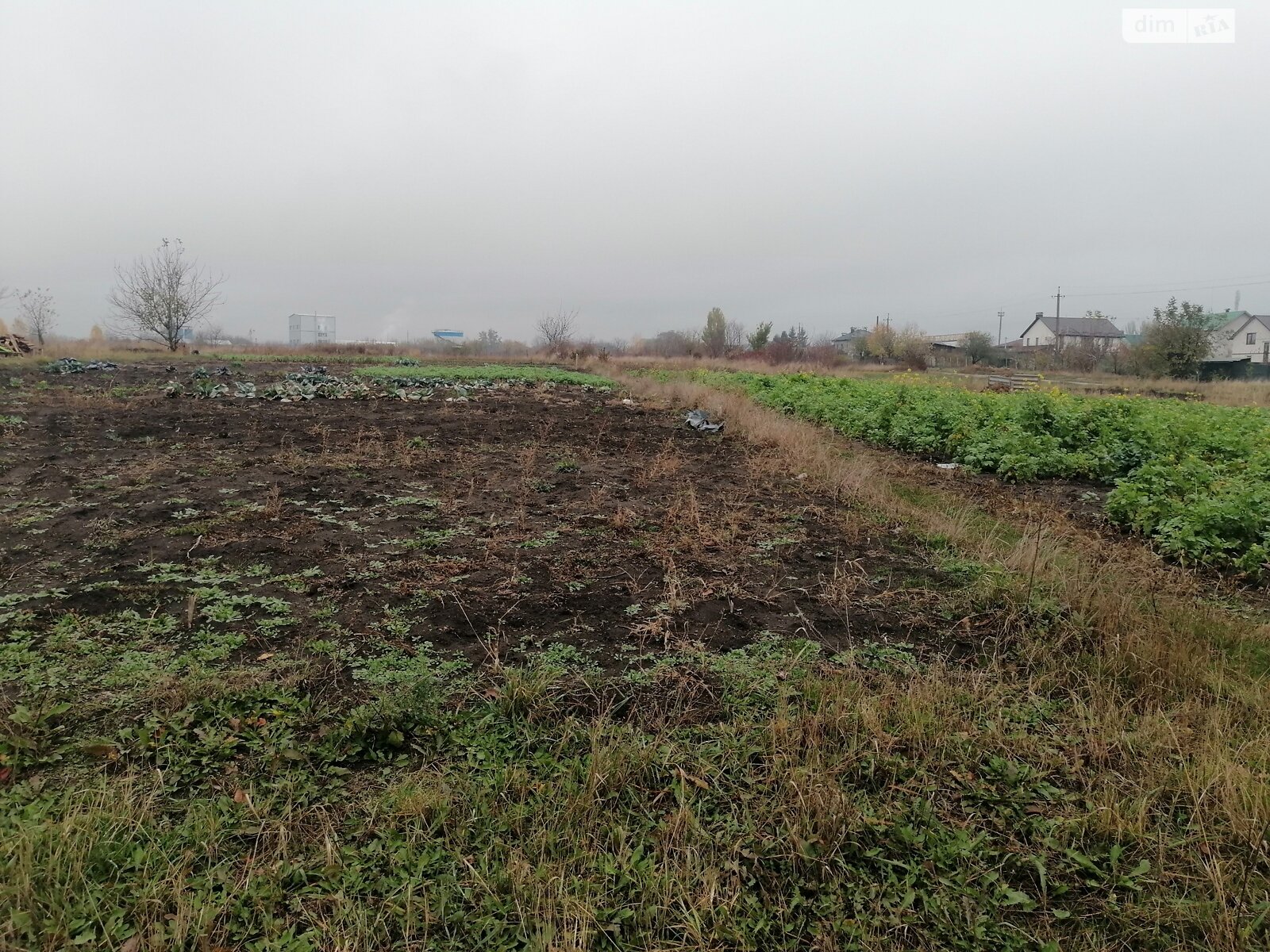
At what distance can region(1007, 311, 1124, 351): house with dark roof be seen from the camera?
215ft

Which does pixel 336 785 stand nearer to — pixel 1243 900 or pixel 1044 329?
pixel 1243 900

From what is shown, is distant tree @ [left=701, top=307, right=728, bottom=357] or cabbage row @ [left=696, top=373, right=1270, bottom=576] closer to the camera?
cabbage row @ [left=696, top=373, right=1270, bottom=576]

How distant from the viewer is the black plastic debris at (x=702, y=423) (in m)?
11.1

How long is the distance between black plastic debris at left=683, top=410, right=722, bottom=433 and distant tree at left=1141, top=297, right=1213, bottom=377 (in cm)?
3457

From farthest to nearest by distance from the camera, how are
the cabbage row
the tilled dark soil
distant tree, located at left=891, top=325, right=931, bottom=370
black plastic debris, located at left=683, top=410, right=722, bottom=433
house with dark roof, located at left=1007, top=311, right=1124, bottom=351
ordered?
house with dark roof, located at left=1007, top=311, right=1124, bottom=351
distant tree, located at left=891, top=325, right=931, bottom=370
black plastic debris, located at left=683, top=410, right=722, bottom=433
the cabbage row
the tilled dark soil

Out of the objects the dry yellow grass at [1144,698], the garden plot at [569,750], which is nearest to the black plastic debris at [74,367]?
the garden plot at [569,750]

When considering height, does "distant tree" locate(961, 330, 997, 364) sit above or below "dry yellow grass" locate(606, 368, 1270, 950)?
above

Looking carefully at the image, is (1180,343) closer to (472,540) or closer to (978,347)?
(978,347)

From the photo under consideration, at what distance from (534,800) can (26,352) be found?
36.8m

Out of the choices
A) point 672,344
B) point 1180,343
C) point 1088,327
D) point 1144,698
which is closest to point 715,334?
point 672,344

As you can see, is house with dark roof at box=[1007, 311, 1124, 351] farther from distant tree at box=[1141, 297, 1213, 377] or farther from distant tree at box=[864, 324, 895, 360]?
distant tree at box=[1141, 297, 1213, 377]

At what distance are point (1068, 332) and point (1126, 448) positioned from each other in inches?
3010

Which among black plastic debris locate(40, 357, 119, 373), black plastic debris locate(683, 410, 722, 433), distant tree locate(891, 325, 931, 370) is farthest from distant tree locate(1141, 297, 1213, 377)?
black plastic debris locate(40, 357, 119, 373)

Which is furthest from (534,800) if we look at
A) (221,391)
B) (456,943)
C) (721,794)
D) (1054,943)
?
(221,391)
